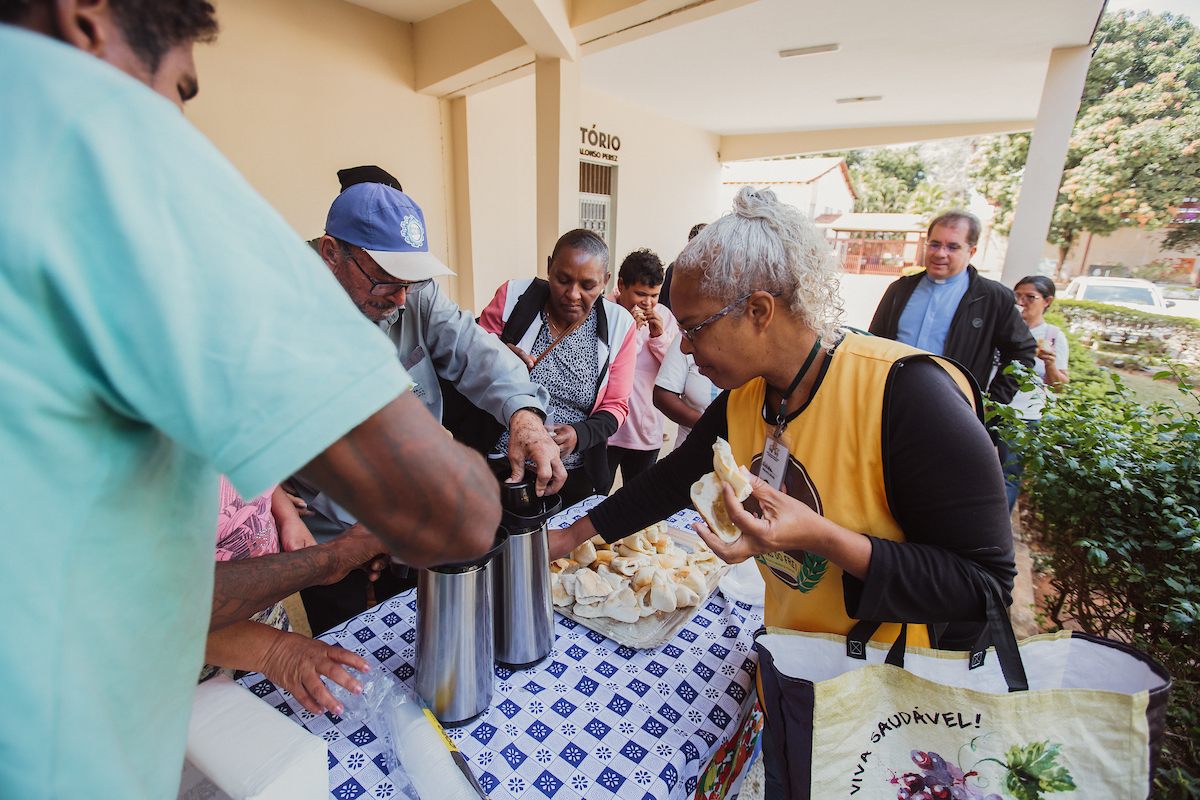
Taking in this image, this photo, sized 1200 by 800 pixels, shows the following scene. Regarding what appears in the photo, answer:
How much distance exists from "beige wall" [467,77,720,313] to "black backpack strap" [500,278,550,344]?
3.00 metres

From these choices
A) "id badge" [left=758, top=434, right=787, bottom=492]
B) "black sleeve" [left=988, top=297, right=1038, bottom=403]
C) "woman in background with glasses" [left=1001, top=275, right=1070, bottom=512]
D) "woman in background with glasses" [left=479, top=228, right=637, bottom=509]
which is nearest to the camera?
"id badge" [left=758, top=434, right=787, bottom=492]

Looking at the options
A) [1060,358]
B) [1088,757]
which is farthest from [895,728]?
[1060,358]

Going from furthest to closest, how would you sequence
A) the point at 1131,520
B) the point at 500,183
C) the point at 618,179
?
the point at 618,179 < the point at 500,183 < the point at 1131,520

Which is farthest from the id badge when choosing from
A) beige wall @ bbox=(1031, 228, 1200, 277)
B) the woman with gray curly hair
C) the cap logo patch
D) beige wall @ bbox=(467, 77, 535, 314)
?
beige wall @ bbox=(1031, 228, 1200, 277)

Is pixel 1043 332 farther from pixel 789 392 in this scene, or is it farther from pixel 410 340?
pixel 410 340

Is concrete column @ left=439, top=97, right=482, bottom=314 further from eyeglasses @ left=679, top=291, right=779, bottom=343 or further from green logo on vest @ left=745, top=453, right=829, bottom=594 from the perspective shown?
green logo on vest @ left=745, top=453, right=829, bottom=594

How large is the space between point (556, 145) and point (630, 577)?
15.5ft

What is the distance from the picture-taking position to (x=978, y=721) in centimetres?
107

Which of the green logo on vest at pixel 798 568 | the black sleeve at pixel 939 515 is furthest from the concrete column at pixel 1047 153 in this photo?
the green logo on vest at pixel 798 568

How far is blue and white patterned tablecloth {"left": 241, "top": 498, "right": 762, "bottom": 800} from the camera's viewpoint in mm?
1125

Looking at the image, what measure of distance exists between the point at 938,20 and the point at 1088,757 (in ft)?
22.9

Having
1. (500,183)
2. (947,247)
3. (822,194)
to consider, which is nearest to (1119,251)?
(822,194)

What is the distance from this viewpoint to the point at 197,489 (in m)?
0.54

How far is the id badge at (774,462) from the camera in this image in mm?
1440
